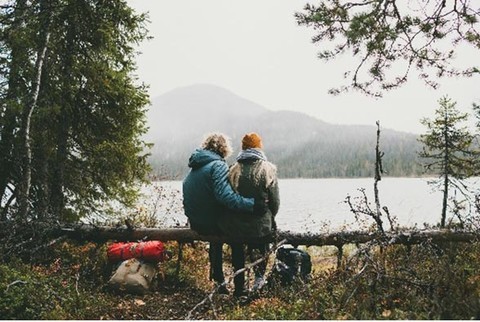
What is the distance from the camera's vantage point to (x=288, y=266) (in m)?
6.77

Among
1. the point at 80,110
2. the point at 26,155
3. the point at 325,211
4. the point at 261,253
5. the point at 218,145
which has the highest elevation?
the point at 80,110

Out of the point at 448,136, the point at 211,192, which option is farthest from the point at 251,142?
the point at 448,136

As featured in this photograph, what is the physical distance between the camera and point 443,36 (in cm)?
668

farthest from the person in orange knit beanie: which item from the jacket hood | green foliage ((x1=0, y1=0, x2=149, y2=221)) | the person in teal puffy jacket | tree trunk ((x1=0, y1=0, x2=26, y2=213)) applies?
tree trunk ((x1=0, y1=0, x2=26, y2=213))

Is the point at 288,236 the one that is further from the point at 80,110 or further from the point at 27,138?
the point at 80,110

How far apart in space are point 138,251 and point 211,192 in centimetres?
170

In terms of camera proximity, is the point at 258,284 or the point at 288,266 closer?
the point at 258,284

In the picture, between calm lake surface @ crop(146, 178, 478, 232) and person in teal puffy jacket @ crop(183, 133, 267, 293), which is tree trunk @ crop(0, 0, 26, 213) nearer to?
calm lake surface @ crop(146, 178, 478, 232)

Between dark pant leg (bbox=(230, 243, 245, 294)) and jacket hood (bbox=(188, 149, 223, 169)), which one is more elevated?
jacket hood (bbox=(188, 149, 223, 169))

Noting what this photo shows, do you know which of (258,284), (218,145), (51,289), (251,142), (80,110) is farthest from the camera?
(80,110)

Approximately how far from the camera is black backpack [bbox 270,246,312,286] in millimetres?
6727

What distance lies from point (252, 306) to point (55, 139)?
6.97 meters

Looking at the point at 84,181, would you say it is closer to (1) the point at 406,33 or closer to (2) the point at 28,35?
(2) the point at 28,35

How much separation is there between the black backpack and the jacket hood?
1.71m
